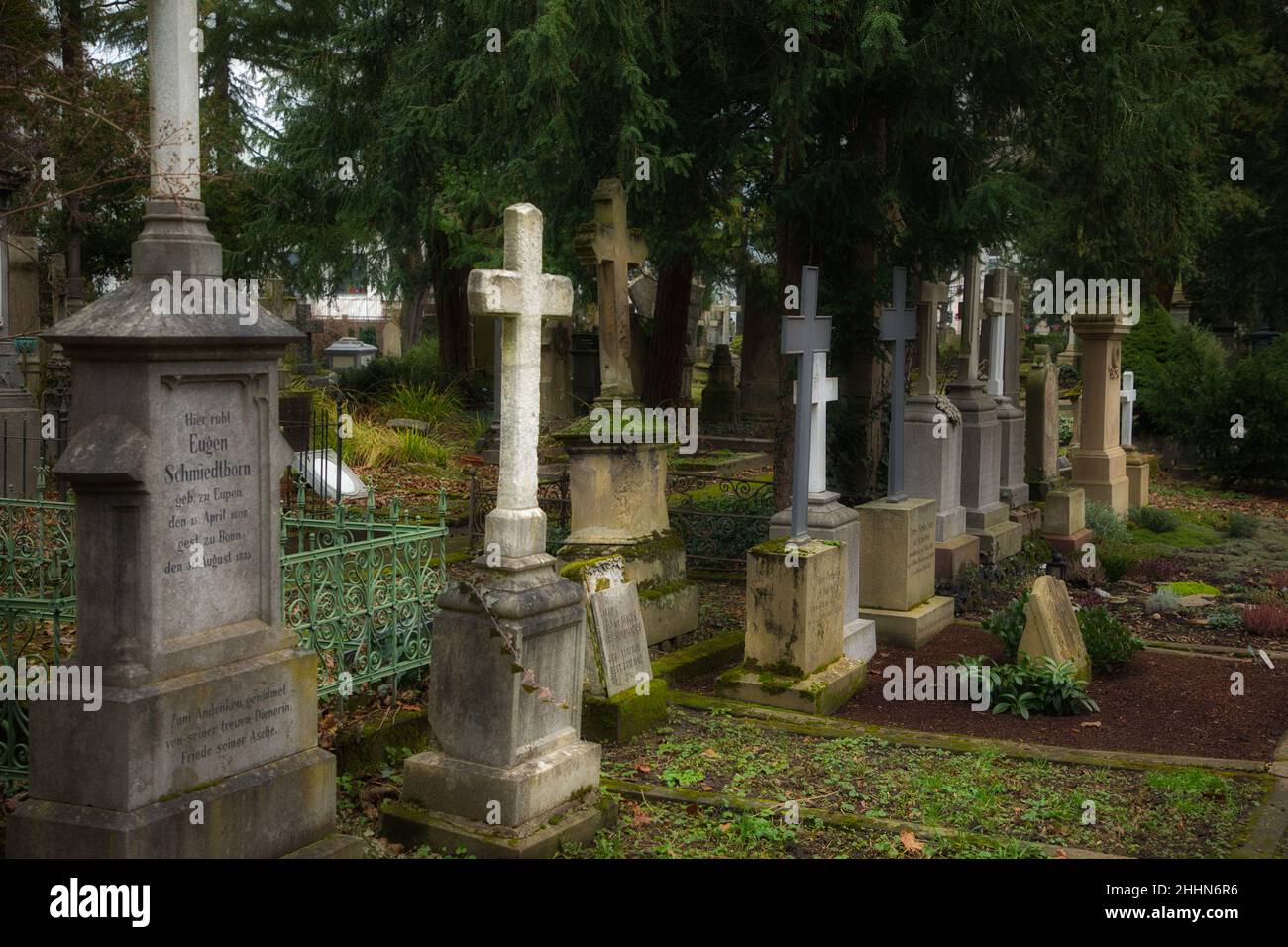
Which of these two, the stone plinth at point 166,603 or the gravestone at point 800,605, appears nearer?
the stone plinth at point 166,603

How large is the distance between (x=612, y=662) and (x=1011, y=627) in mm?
3347

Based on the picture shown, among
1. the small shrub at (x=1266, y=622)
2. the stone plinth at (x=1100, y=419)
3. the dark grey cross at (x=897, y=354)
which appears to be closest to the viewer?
the dark grey cross at (x=897, y=354)

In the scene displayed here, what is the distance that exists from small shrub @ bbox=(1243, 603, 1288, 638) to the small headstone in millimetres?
6148

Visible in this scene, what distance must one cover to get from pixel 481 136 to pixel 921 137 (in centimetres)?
410

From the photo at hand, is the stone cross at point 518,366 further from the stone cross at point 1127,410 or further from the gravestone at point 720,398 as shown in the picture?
the gravestone at point 720,398

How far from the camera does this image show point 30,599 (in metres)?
5.65

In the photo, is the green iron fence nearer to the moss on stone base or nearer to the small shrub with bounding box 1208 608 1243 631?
the moss on stone base

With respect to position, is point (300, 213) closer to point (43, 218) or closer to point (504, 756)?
point (43, 218)

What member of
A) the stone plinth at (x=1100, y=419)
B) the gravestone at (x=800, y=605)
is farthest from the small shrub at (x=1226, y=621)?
the stone plinth at (x=1100, y=419)

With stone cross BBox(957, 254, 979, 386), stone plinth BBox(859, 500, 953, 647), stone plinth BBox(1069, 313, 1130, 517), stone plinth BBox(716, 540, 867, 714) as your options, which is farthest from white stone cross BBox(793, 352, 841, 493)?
stone plinth BBox(1069, 313, 1130, 517)

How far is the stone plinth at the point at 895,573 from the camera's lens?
10062mm

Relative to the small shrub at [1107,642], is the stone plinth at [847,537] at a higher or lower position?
higher

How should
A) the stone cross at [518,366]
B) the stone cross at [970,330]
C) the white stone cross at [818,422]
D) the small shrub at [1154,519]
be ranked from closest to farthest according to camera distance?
the stone cross at [518,366], the white stone cross at [818,422], the stone cross at [970,330], the small shrub at [1154,519]

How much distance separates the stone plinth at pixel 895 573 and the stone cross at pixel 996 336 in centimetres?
484
